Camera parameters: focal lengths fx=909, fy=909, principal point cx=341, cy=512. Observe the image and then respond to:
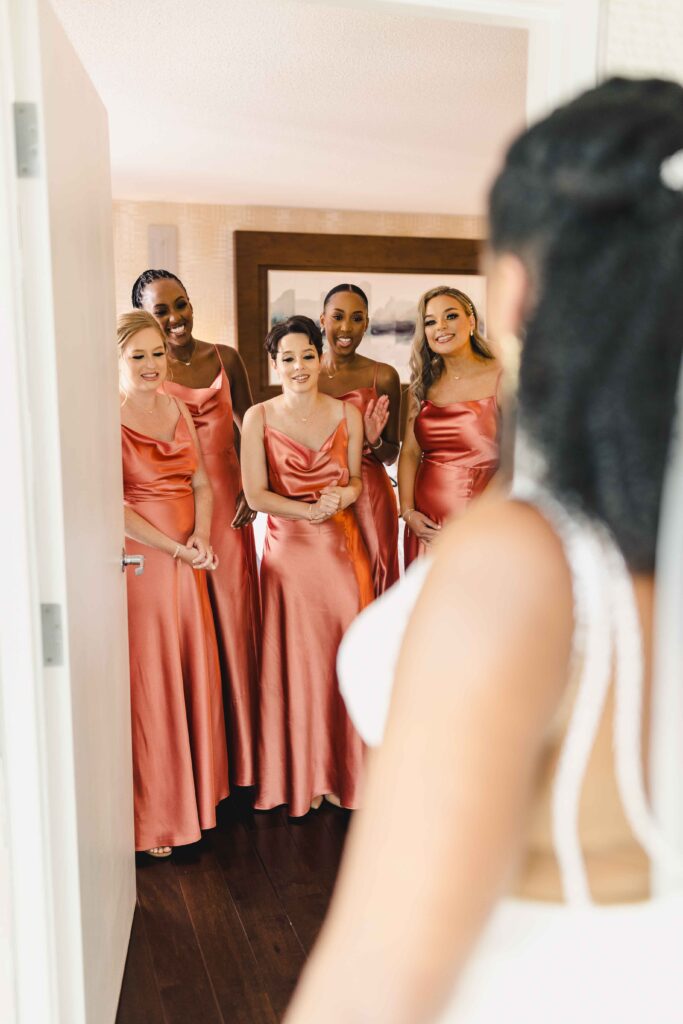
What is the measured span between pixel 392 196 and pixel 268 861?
16.2 ft

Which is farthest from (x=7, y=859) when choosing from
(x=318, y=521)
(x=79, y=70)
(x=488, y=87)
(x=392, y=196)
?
(x=392, y=196)

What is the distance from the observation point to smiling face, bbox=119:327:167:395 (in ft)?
9.21

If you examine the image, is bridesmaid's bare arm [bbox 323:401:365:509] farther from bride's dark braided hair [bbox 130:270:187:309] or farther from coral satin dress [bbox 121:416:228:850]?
bride's dark braided hair [bbox 130:270:187:309]

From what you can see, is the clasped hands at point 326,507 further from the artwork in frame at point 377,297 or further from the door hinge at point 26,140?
the artwork in frame at point 377,297

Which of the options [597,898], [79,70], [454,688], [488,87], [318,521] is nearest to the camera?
[454,688]

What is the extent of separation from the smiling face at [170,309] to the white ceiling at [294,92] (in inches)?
34.3

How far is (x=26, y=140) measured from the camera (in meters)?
1.35

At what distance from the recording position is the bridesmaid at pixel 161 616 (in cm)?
279

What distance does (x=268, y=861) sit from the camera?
9.29 ft

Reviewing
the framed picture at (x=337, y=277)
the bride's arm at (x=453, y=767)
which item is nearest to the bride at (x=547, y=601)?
the bride's arm at (x=453, y=767)

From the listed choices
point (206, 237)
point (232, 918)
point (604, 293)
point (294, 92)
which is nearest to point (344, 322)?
point (294, 92)

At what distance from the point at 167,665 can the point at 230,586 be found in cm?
48

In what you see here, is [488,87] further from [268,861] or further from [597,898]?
[597,898]

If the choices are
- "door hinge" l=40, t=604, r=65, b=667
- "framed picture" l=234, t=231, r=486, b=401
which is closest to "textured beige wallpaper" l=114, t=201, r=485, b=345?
"framed picture" l=234, t=231, r=486, b=401
